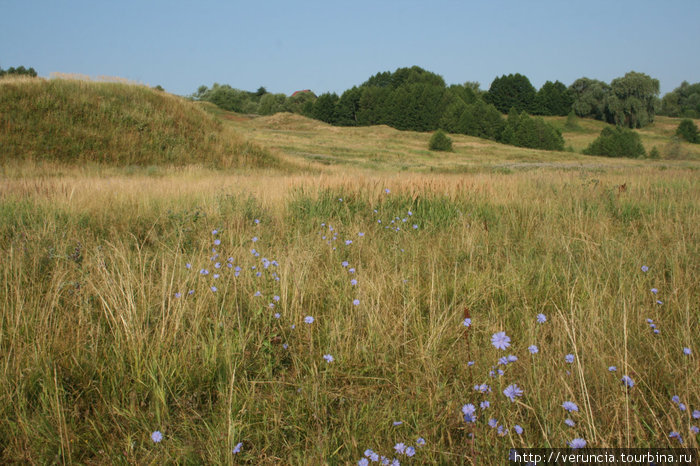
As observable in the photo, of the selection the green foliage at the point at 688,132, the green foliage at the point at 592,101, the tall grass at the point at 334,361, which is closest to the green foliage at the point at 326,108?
the green foliage at the point at 592,101

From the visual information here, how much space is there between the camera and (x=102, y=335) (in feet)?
6.97

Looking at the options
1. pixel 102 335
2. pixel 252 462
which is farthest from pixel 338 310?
pixel 102 335

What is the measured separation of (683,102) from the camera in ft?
338

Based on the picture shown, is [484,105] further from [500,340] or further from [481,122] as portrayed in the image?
[500,340]

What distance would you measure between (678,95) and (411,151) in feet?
349

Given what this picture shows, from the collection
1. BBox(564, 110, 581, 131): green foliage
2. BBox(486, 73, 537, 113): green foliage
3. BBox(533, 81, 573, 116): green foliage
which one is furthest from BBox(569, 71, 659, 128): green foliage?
BBox(486, 73, 537, 113): green foliage

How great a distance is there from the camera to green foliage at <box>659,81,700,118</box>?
94.4m

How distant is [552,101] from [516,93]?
7.09 meters

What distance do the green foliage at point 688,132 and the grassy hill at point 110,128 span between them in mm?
73501

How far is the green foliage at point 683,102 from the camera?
94363 mm

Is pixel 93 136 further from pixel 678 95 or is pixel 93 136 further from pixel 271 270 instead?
pixel 678 95

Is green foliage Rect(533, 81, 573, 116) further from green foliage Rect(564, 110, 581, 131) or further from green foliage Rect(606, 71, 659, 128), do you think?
green foliage Rect(606, 71, 659, 128)

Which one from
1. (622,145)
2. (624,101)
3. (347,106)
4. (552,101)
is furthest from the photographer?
(552,101)

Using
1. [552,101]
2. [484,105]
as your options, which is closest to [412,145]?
[484,105]
